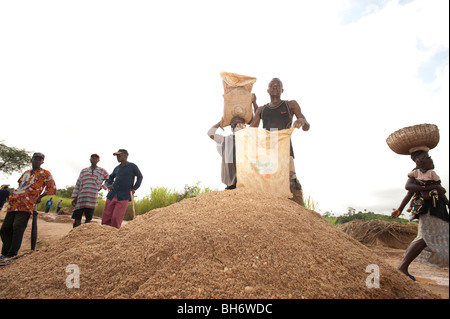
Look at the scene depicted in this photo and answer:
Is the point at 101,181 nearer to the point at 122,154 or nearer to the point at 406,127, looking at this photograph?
the point at 122,154

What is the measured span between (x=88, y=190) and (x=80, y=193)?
0.14 metres

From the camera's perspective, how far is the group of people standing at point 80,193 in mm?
3389

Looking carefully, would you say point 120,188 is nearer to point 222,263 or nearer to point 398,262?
point 222,263

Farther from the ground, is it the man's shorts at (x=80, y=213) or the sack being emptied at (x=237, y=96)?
the sack being emptied at (x=237, y=96)

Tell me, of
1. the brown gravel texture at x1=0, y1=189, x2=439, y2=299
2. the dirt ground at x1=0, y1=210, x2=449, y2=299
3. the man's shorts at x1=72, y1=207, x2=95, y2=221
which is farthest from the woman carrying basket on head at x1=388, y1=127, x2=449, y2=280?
the man's shorts at x1=72, y1=207, x2=95, y2=221

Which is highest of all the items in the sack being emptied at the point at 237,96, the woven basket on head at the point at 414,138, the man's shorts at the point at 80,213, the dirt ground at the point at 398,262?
the sack being emptied at the point at 237,96

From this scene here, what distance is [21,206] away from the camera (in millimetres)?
3395

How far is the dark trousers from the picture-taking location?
3.29m

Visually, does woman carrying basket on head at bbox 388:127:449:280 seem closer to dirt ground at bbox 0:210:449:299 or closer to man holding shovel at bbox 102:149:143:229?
dirt ground at bbox 0:210:449:299

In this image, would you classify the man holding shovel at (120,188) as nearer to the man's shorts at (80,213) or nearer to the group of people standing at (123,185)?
the group of people standing at (123,185)

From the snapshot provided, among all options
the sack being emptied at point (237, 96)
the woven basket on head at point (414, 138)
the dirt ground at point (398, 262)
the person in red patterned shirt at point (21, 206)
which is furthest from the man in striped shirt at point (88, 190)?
the woven basket on head at point (414, 138)

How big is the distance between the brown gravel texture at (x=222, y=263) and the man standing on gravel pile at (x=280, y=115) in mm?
946
